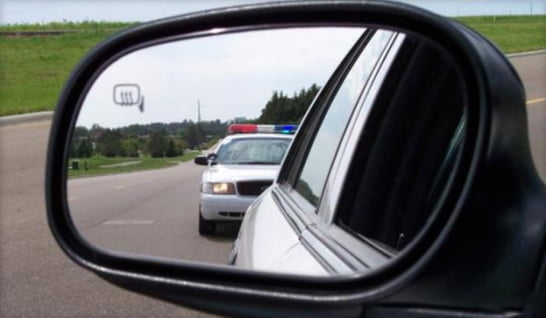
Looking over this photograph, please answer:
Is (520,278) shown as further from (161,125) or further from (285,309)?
(161,125)

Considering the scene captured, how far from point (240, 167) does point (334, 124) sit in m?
0.60

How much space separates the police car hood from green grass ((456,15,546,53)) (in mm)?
20128

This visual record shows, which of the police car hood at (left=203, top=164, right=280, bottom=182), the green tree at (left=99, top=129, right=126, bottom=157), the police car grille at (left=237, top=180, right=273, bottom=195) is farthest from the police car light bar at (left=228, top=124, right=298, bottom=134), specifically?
the police car grille at (left=237, top=180, right=273, bottom=195)

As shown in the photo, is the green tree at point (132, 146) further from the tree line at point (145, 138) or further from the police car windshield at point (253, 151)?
the police car windshield at point (253, 151)

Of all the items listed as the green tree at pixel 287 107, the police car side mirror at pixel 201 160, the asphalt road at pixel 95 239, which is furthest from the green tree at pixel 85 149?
the green tree at pixel 287 107

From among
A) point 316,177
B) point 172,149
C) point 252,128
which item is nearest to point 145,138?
point 172,149

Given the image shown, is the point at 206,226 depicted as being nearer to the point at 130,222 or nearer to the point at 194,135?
the point at 130,222

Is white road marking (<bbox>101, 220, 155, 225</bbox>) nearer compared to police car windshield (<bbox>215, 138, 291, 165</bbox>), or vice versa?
white road marking (<bbox>101, 220, 155, 225</bbox>)

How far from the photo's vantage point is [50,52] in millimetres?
36531

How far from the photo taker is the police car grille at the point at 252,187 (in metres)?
3.84

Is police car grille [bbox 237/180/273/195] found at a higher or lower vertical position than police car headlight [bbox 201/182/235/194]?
lower

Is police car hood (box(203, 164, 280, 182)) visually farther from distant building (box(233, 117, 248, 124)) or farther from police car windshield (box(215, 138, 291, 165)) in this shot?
→ distant building (box(233, 117, 248, 124))

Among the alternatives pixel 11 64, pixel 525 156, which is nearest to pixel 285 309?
pixel 525 156

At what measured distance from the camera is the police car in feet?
9.05
